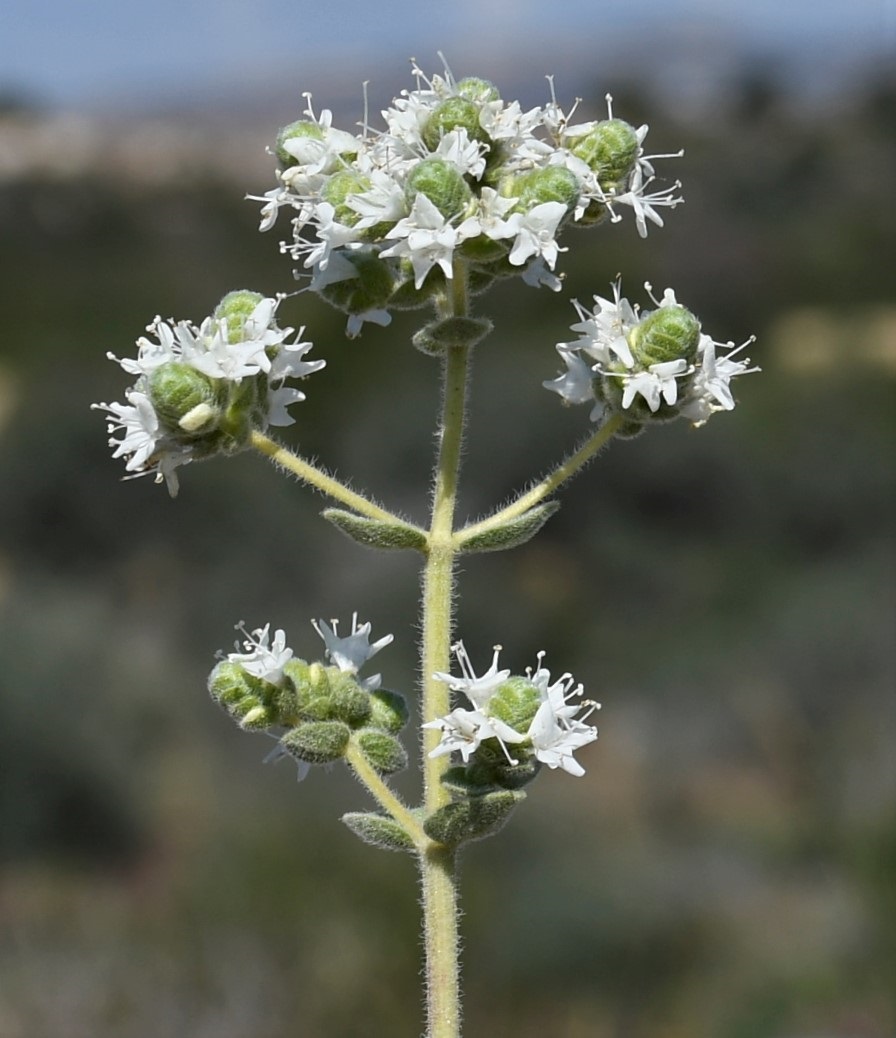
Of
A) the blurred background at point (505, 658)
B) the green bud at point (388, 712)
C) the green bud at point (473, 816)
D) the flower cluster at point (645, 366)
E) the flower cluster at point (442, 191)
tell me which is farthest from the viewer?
the blurred background at point (505, 658)

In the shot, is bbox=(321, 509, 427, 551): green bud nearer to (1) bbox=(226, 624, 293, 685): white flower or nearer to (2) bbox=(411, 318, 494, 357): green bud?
(1) bbox=(226, 624, 293, 685): white flower

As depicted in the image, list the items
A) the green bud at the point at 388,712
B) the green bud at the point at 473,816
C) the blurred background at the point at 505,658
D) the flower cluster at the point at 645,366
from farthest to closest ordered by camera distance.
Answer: the blurred background at the point at 505,658, the green bud at the point at 388,712, the flower cluster at the point at 645,366, the green bud at the point at 473,816

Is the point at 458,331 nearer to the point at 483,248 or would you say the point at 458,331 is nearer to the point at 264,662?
the point at 483,248

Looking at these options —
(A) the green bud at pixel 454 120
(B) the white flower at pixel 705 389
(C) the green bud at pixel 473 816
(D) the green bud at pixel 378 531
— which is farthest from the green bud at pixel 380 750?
(A) the green bud at pixel 454 120

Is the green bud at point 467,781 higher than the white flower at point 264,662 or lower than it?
lower

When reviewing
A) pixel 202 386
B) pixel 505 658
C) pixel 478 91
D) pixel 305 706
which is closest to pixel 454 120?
pixel 478 91

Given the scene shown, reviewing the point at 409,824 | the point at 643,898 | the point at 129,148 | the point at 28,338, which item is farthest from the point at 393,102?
the point at 129,148

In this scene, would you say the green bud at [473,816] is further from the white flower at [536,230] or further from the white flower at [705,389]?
the white flower at [536,230]
